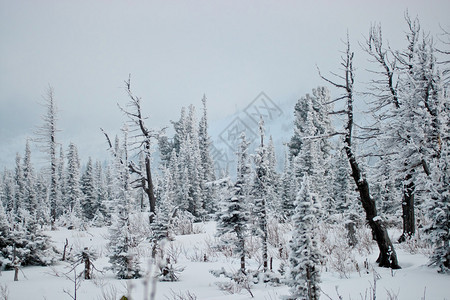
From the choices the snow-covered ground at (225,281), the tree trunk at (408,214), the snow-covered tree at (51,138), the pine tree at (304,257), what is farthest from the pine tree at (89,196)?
the pine tree at (304,257)

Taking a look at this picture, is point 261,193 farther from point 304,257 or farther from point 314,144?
point 314,144

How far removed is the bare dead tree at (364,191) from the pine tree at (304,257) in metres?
3.35

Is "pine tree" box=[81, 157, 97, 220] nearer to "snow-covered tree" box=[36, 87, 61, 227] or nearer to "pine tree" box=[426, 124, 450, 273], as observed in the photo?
"snow-covered tree" box=[36, 87, 61, 227]

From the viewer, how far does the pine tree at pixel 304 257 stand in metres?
3.48

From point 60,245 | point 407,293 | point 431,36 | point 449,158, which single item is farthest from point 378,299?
point 60,245

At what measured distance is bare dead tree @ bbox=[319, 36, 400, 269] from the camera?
244 inches

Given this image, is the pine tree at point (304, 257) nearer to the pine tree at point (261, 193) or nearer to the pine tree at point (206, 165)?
the pine tree at point (261, 193)

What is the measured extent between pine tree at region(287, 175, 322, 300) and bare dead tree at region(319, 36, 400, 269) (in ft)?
11.0

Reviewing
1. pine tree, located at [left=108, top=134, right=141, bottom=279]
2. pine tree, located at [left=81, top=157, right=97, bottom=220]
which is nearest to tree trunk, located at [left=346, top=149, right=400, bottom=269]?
pine tree, located at [left=108, top=134, right=141, bottom=279]

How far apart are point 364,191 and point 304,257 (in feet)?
13.0

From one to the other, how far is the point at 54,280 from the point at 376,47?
47.5ft

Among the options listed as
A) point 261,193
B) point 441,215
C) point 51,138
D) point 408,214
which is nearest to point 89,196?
point 51,138

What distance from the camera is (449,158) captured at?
5.25 meters

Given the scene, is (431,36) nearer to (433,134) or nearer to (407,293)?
(433,134)
